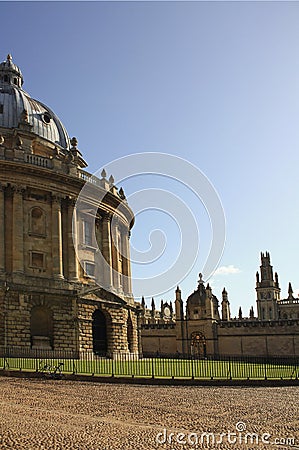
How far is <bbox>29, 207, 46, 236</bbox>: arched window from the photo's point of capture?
143 feet

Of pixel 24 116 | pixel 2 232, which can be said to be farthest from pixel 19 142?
pixel 2 232

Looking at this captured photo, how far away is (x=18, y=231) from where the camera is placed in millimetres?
42031

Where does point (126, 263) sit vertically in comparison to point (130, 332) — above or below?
above

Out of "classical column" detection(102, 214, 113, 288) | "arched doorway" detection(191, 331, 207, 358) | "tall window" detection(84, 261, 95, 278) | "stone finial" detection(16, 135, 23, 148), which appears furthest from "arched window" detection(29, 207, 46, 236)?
"arched doorway" detection(191, 331, 207, 358)

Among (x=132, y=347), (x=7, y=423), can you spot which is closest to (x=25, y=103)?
(x=132, y=347)

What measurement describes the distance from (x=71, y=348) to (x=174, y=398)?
23.9 meters

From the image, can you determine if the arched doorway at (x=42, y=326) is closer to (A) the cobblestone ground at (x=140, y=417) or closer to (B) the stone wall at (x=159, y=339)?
(A) the cobblestone ground at (x=140, y=417)

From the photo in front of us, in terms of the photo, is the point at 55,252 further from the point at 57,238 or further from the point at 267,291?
the point at 267,291

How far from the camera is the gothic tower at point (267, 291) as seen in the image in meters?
117

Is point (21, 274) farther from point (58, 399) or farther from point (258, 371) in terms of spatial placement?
point (58, 399)

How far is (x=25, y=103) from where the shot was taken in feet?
180

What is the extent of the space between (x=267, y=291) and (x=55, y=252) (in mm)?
83576

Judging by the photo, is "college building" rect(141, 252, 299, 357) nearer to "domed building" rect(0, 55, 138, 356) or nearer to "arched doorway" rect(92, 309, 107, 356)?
"domed building" rect(0, 55, 138, 356)

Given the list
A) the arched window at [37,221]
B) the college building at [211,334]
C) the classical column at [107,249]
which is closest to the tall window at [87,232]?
the classical column at [107,249]
